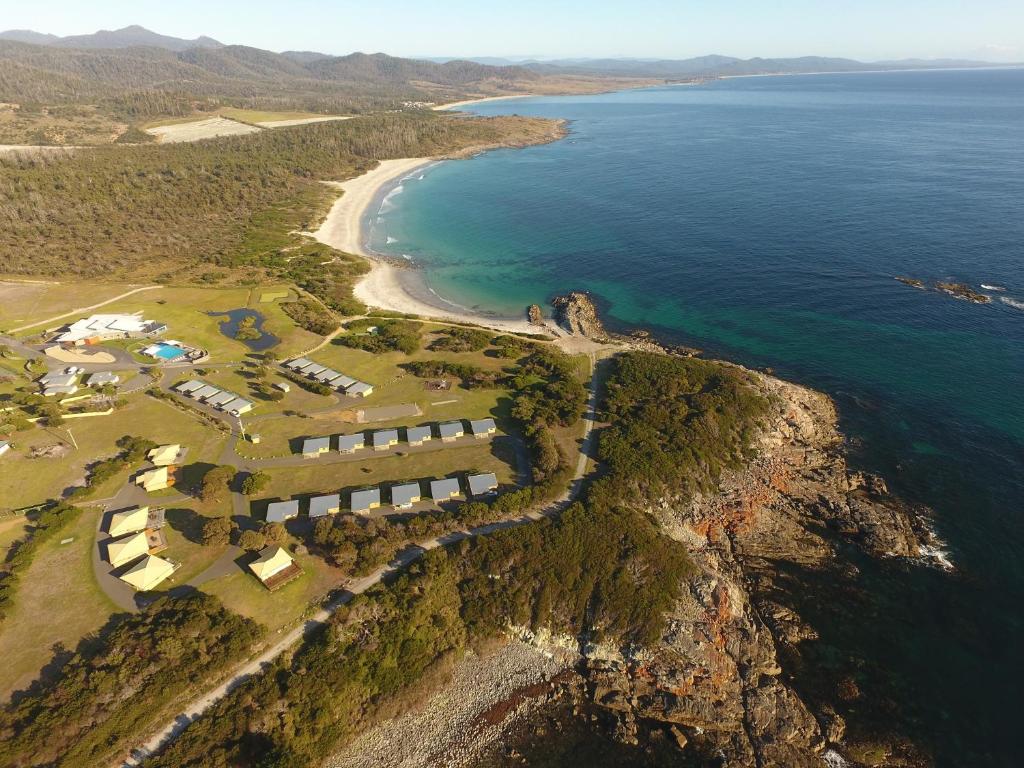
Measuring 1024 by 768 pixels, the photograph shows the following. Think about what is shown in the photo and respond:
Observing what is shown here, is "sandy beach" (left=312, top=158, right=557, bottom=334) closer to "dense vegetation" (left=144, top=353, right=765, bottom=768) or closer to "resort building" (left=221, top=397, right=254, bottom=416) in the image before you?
"resort building" (left=221, top=397, right=254, bottom=416)

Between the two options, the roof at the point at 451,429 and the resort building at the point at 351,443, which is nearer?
the resort building at the point at 351,443

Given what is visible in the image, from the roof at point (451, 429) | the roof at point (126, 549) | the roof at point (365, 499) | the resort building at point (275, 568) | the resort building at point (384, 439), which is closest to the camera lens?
the resort building at point (275, 568)

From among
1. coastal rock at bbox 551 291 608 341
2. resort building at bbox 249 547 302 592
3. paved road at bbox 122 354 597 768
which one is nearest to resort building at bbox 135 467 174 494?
resort building at bbox 249 547 302 592

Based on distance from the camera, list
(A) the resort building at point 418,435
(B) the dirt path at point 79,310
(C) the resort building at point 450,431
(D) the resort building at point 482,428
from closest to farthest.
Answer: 1. (A) the resort building at point 418,435
2. (C) the resort building at point 450,431
3. (D) the resort building at point 482,428
4. (B) the dirt path at point 79,310

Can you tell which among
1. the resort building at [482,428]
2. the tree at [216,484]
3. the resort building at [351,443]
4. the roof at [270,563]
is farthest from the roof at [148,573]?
the resort building at [482,428]

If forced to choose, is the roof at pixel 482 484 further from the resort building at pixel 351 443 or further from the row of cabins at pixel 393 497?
the resort building at pixel 351 443

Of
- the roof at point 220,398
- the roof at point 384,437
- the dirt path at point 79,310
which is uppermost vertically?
the roof at point 384,437
